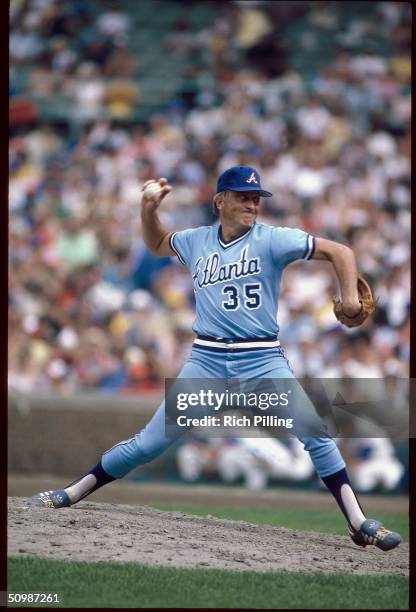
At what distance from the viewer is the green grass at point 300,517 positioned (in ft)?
20.6

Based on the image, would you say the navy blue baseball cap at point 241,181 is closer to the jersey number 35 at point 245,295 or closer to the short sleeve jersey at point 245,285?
the short sleeve jersey at point 245,285

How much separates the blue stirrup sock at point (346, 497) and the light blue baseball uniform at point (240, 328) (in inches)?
1.5

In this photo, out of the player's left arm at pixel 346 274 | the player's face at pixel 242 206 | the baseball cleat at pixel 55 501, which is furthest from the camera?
the baseball cleat at pixel 55 501

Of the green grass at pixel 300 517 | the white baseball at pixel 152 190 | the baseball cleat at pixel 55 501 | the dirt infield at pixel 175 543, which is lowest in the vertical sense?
the green grass at pixel 300 517

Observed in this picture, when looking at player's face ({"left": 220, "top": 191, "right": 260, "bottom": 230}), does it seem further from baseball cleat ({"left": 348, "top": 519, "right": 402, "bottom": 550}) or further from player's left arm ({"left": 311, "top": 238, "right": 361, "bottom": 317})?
baseball cleat ({"left": 348, "top": 519, "right": 402, "bottom": 550})

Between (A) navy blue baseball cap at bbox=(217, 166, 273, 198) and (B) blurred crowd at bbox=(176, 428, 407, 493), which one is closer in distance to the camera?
(A) navy blue baseball cap at bbox=(217, 166, 273, 198)

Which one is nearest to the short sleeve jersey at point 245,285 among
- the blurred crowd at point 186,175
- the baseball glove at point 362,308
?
the baseball glove at point 362,308

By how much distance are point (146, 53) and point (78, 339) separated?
5677 mm

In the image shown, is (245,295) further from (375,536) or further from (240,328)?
(375,536)

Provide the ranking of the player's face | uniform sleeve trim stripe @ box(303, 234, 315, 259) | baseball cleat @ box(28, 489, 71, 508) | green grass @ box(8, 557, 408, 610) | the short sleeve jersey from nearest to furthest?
green grass @ box(8, 557, 408, 610)
uniform sleeve trim stripe @ box(303, 234, 315, 259)
the short sleeve jersey
the player's face
baseball cleat @ box(28, 489, 71, 508)

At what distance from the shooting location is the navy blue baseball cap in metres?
4.85

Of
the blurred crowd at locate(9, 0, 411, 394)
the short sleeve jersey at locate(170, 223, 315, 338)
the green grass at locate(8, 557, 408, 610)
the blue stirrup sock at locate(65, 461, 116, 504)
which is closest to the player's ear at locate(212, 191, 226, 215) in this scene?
the short sleeve jersey at locate(170, 223, 315, 338)

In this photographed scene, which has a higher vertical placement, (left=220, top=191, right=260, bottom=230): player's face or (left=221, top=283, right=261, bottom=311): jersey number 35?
(left=220, top=191, right=260, bottom=230): player's face

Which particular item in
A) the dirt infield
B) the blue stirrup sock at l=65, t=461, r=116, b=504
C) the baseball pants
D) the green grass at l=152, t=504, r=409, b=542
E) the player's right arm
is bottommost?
the green grass at l=152, t=504, r=409, b=542
